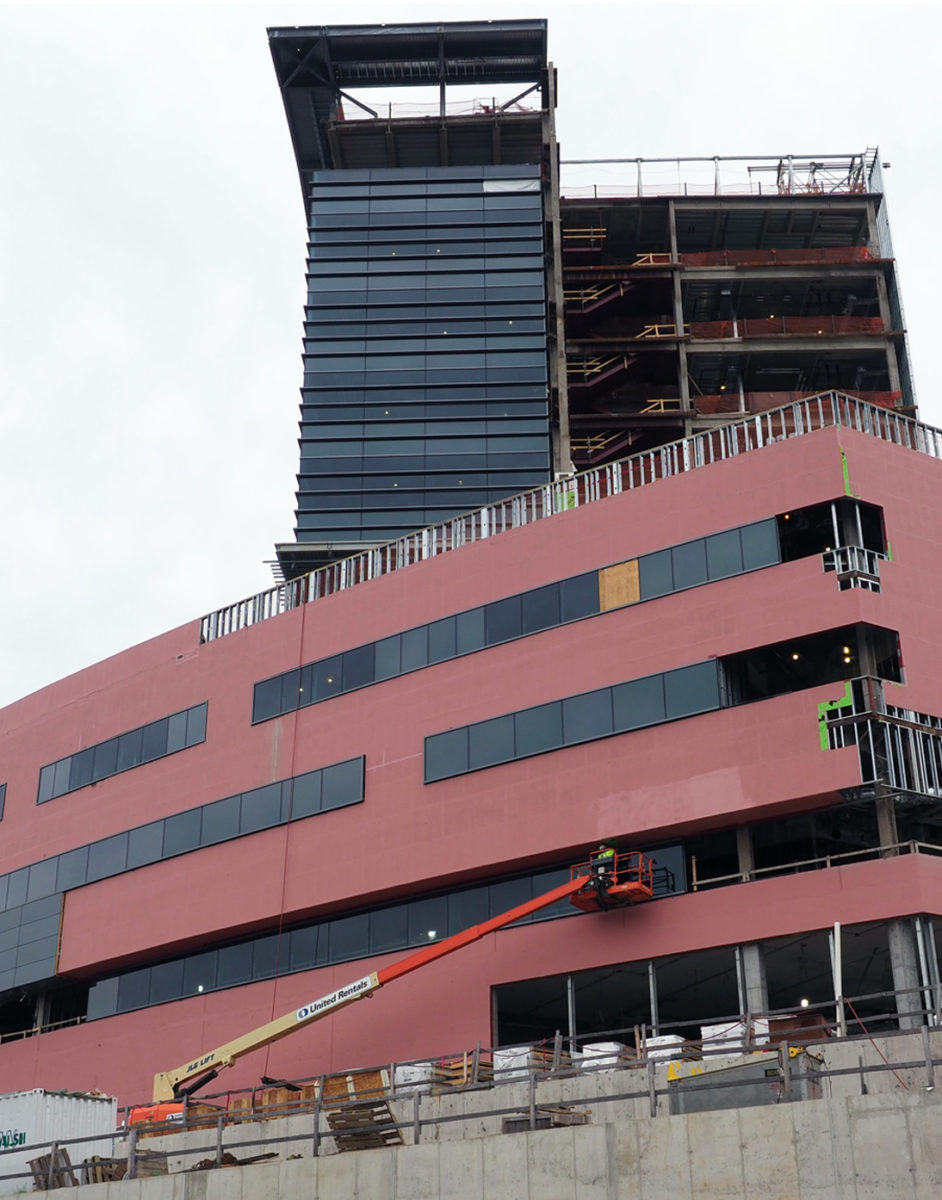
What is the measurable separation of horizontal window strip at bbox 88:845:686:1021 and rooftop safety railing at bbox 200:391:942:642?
10.8 meters

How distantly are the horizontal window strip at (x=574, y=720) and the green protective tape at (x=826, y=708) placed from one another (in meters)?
2.90

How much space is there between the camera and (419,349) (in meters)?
75.0

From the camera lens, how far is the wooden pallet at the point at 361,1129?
1253 inches

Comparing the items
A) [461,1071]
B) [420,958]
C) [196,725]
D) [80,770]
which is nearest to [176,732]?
[196,725]

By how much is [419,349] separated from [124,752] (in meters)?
28.5

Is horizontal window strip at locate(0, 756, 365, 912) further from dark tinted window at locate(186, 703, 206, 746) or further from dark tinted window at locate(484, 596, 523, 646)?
dark tinted window at locate(484, 596, 523, 646)

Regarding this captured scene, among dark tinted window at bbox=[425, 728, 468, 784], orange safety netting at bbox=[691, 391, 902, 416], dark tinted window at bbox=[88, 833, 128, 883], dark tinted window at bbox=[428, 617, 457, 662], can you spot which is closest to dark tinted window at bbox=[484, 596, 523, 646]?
dark tinted window at bbox=[428, 617, 457, 662]

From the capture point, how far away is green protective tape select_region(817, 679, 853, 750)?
38531 millimetres

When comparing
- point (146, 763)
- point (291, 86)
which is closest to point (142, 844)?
point (146, 763)

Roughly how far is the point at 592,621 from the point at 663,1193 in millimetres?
19578

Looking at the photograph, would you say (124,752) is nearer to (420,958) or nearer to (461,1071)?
(420,958)

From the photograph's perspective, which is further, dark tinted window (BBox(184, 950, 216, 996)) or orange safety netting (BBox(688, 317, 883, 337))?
orange safety netting (BBox(688, 317, 883, 337))

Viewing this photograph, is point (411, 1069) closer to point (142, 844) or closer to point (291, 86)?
point (142, 844)

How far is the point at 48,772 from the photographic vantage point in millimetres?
57312
